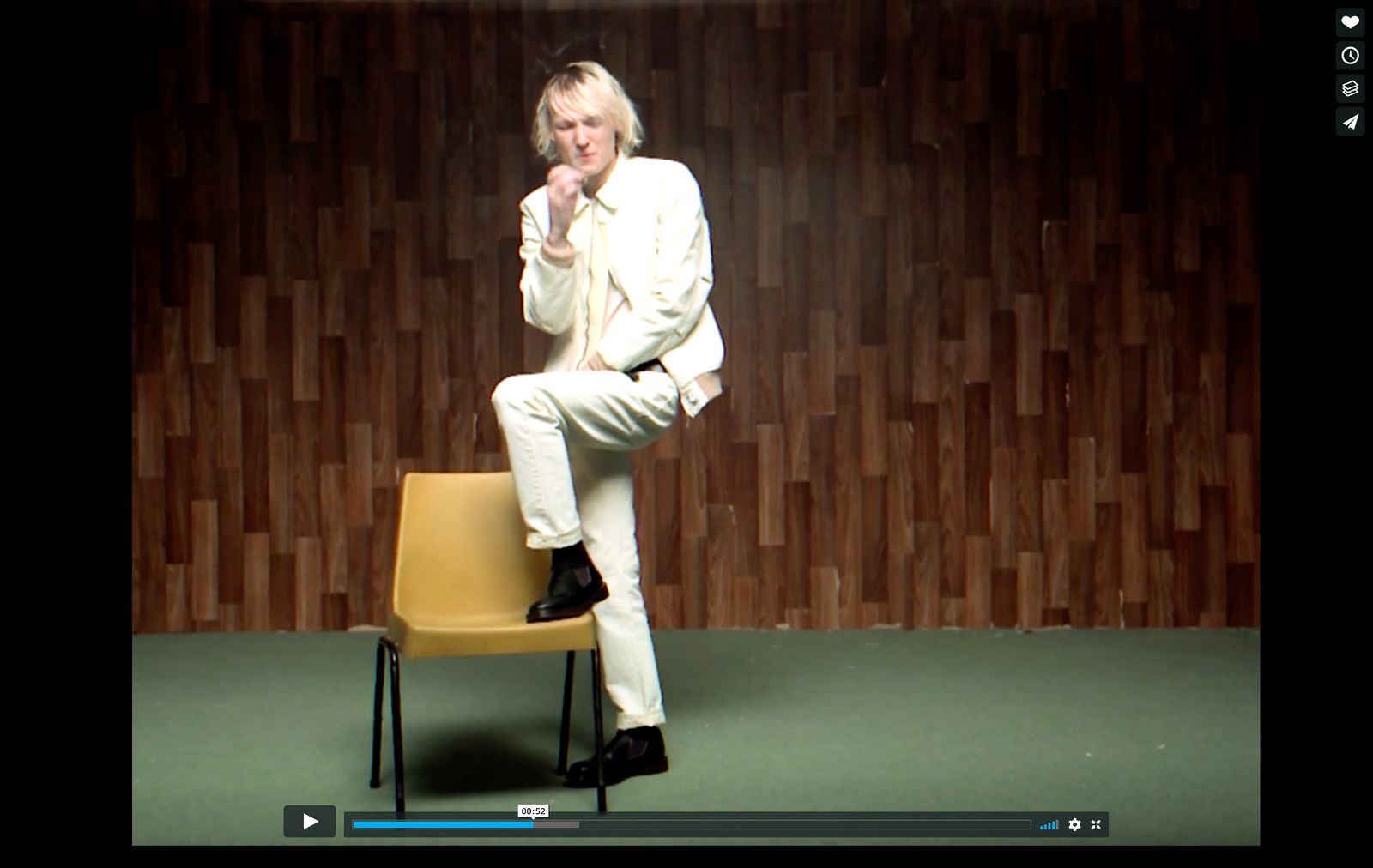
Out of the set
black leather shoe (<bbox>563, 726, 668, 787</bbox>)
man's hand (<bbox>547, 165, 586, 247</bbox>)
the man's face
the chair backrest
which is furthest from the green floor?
the man's face

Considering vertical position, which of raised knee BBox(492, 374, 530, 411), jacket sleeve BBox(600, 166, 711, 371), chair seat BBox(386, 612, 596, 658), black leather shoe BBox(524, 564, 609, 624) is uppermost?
jacket sleeve BBox(600, 166, 711, 371)

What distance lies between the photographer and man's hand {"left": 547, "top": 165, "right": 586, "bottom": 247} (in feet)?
8.53

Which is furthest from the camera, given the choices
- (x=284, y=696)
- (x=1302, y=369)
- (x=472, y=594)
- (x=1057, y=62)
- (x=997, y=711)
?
(x=1057, y=62)

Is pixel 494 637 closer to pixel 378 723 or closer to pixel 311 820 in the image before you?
pixel 378 723

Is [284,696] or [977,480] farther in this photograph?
[977,480]

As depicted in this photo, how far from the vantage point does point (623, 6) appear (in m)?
4.31

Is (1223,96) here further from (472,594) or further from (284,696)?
(284,696)

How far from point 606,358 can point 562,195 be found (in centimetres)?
34

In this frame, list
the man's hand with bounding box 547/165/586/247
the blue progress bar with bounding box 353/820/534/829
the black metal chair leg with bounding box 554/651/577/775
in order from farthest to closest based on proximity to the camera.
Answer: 1. the black metal chair leg with bounding box 554/651/577/775
2. the man's hand with bounding box 547/165/586/247
3. the blue progress bar with bounding box 353/820/534/829

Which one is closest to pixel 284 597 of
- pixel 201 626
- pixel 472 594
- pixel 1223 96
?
pixel 201 626

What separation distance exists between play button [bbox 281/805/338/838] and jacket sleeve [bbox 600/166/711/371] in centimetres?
113

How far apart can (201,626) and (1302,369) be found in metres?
3.87

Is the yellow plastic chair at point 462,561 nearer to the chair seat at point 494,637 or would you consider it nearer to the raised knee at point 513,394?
the chair seat at point 494,637

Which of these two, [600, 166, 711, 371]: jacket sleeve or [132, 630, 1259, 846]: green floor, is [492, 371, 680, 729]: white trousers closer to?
[600, 166, 711, 371]: jacket sleeve
